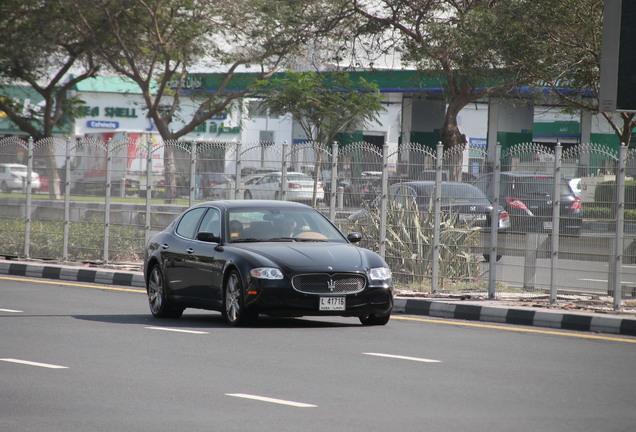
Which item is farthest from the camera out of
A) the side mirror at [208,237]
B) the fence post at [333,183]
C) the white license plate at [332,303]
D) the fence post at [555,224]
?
the fence post at [333,183]

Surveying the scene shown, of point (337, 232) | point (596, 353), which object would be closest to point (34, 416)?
point (596, 353)

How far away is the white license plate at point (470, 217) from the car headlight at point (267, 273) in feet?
16.6

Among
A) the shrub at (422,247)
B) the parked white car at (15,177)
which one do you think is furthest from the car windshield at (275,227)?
the parked white car at (15,177)

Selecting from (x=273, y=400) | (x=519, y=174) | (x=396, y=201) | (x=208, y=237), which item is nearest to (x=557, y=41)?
(x=396, y=201)

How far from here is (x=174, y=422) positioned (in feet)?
24.2

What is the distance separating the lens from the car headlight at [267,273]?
508 inches

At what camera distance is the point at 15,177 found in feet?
80.1

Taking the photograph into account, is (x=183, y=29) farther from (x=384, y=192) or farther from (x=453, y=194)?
(x=453, y=194)

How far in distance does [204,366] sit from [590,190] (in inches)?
286

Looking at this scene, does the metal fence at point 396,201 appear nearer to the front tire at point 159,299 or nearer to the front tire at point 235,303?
the front tire at point 159,299

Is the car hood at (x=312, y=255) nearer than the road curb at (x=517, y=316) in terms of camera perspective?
Yes

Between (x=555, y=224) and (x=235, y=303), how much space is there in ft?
15.9

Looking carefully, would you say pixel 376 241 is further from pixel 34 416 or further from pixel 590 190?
pixel 34 416

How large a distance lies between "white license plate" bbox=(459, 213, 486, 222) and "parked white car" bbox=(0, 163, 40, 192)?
1013cm
